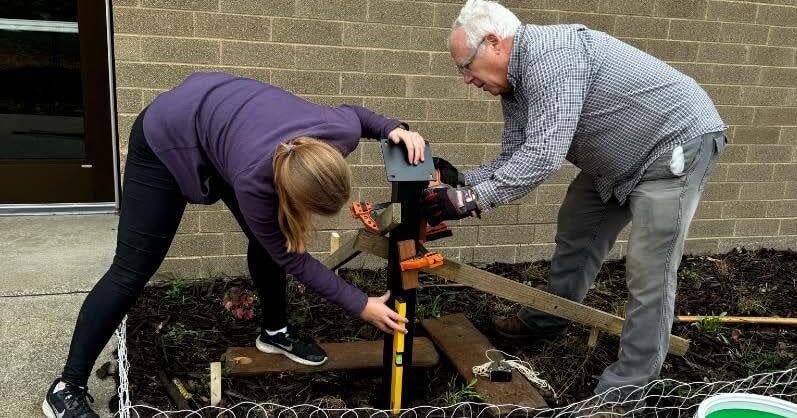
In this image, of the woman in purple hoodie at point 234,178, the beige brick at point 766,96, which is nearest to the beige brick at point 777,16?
the beige brick at point 766,96

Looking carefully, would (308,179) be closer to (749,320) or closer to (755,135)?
(749,320)

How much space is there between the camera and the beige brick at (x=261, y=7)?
368 centimetres

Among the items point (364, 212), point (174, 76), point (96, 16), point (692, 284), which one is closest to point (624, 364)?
point (364, 212)

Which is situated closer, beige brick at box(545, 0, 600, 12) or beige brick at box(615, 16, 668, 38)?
beige brick at box(545, 0, 600, 12)

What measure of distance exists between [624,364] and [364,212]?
1.24m

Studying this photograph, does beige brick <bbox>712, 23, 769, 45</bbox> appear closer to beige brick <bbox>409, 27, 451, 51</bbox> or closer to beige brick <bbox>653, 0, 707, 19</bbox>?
beige brick <bbox>653, 0, 707, 19</bbox>

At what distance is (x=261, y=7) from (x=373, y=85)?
2.52 feet

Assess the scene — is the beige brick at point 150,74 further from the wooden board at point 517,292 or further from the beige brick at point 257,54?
the wooden board at point 517,292

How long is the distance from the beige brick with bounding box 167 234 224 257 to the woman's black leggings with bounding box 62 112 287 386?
4.86 ft

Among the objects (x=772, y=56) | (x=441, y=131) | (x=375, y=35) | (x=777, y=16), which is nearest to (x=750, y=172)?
(x=772, y=56)

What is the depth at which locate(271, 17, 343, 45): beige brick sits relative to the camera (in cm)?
378

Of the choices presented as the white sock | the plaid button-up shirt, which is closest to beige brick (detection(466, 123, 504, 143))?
the plaid button-up shirt

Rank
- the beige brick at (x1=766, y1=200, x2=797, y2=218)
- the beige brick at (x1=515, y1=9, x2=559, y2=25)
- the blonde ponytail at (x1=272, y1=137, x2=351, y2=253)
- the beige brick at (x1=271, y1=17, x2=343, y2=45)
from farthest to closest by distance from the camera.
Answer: the beige brick at (x1=766, y1=200, x2=797, y2=218), the beige brick at (x1=515, y1=9, x2=559, y2=25), the beige brick at (x1=271, y1=17, x2=343, y2=45), the blonde ponytail at (x1=272, y1=137, x2=351, y2=253)

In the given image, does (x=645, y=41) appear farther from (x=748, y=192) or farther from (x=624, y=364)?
(x=624, y=364)
